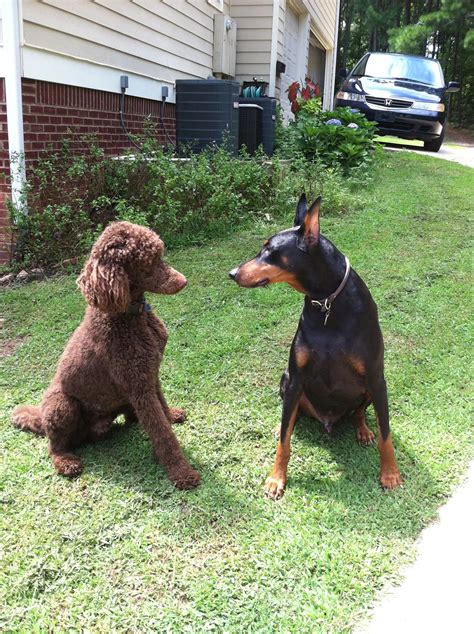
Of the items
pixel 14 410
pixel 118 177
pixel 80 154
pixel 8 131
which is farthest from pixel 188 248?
pixel 14 410

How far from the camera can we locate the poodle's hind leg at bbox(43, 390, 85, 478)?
2.76m

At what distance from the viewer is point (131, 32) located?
24.0 feet

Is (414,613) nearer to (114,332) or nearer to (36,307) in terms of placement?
(114,332)

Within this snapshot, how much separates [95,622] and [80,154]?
5158 mm

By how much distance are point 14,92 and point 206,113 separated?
3.84 m

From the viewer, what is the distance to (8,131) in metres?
5.20

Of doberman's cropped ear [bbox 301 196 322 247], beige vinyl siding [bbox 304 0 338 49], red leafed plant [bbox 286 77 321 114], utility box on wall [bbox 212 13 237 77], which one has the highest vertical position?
beige vinyl siding [bbox 304 0 338 49]

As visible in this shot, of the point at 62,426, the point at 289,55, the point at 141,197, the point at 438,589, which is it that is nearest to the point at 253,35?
the point at 289,55

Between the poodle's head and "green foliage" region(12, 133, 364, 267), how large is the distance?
294 centimetres

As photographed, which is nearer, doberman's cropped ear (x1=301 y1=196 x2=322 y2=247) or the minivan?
doberman's cropped ear (x1=301 y1=196 x2=322 y2=247)

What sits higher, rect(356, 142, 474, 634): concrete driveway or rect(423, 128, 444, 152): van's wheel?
rect(423, 128, 444, 152): van's wheel

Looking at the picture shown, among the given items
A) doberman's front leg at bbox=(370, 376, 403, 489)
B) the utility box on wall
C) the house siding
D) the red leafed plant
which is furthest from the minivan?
doberman's front leg at bbox=(370, 376, 403, 489)

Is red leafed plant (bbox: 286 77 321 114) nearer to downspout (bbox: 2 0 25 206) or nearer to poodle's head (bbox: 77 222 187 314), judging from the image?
downspout (bbox: 2 0 25 206)

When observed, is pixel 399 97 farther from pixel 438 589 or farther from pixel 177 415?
pixel 438 589
